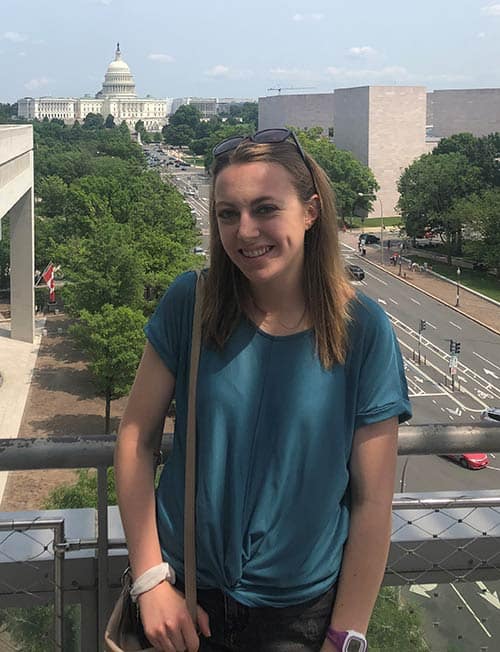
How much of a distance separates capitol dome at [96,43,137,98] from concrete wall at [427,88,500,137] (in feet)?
311

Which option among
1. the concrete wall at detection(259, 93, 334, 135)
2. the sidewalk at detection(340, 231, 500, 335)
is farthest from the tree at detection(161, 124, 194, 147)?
the sidewalk at detection(340, 231, 500, 335)

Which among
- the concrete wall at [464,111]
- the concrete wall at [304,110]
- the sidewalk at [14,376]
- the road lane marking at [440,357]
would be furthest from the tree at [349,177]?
the sidewalk at [14,376]

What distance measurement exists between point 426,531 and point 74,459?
115 cm

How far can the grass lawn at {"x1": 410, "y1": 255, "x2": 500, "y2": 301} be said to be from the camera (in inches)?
1312

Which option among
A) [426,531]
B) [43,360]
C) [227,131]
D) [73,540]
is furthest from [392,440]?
[227,131]

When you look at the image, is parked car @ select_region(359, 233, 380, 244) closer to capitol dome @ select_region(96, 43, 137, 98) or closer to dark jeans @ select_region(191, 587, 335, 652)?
dark jeans @ select_region(191, 587, 335, 652)

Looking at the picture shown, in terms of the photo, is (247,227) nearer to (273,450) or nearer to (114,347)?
(273,450)

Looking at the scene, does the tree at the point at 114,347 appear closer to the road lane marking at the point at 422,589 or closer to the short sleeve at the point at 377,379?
the road lane marking at the point at 422,589

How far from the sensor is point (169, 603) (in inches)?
70.9

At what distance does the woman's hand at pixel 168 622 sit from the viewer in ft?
5.84

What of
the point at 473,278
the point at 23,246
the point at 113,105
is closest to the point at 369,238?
the point at 473,278

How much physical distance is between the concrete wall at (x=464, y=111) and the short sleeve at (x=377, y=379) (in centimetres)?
6933

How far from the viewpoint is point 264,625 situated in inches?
71.1

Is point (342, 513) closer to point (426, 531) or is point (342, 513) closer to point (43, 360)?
point (426, 531)
